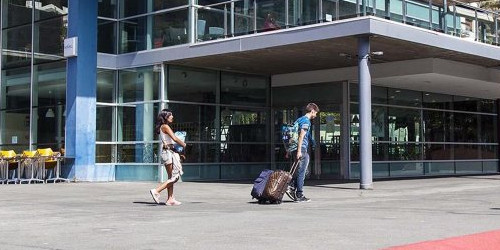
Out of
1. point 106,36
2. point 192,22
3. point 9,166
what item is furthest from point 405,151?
point 9,166

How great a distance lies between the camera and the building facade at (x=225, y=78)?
18172 mm

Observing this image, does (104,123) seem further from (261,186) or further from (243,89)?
(261,186)

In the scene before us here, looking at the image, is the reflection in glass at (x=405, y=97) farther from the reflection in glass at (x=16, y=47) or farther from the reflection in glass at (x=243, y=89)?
the reflection in glass at (x=16, y=47)

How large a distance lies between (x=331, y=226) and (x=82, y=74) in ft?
44.2

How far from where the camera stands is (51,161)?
65.2 ft

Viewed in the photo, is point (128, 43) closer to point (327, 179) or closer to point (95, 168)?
point (95, 168)

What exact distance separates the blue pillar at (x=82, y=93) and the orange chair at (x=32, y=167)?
988mm

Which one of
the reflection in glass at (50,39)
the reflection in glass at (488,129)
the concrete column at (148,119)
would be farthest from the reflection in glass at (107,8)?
the reflection in glass at (488,129)

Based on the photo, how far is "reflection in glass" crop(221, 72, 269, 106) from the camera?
22250 mm

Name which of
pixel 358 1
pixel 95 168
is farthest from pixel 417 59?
pixel 95 168

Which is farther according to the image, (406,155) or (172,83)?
(406,155)

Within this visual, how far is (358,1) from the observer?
16.2 metres

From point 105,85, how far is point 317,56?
7307 mm

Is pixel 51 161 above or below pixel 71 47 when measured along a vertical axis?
below
